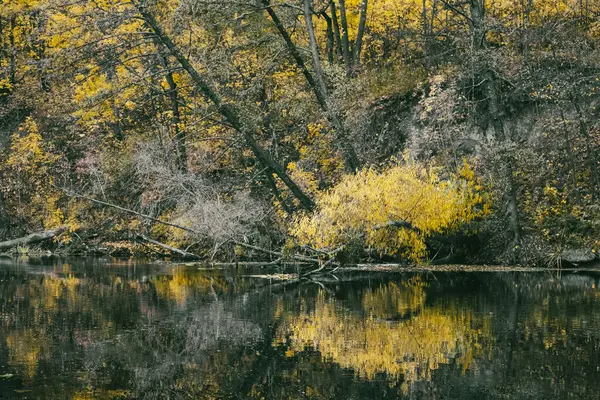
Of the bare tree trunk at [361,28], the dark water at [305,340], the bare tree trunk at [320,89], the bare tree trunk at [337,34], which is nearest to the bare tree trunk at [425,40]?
the bare tree trunk at [361,28]

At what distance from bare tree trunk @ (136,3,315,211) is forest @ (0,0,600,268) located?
0.06 metres

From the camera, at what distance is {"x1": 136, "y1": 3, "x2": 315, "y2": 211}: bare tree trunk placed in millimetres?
20750

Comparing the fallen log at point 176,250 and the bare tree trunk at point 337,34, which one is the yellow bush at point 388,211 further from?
the bare tree trunk at point 337,34

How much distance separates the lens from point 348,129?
923 inches

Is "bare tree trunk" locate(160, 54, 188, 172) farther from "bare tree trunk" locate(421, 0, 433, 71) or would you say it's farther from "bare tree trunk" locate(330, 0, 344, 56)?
"bare tree trunk" locate(421, 0, 433, 71)

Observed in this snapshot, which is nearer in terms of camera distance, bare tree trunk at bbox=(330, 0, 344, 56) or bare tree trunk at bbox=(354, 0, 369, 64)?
bare tree trunk at bbox=(354, 0, 369, 64)

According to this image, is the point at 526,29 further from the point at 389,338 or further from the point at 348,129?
the point at 389,338

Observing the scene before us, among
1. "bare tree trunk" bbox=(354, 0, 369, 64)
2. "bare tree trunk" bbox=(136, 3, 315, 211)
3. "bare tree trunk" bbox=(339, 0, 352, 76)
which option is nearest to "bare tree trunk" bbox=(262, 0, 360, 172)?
"bare tree trunk" bbox=(136, 3, 315, 211)

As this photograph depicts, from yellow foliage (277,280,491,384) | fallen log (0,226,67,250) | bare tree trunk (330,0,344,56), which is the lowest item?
yellow foliage (277,280,491,384)

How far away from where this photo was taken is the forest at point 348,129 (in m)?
19.7

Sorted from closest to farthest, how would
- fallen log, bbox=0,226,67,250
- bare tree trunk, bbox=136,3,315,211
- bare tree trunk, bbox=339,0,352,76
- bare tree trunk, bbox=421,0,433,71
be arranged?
bare tree trunk, bbox=136,3,315,211 < bare tree trunk, bbox=421,0,433,71 < bare tree trunk, bbox=339,0,352,76 < fallen log, bbox=0,226,67,250

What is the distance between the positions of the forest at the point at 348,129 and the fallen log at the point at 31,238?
5cm

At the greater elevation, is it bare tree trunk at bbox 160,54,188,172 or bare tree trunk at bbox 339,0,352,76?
bare tree trunk at bbox 339,0,352,76

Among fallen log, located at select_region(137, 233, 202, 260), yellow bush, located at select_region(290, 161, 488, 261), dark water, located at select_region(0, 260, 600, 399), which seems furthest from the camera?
fallen log, located at select_region(137, 233, 202, 260)
